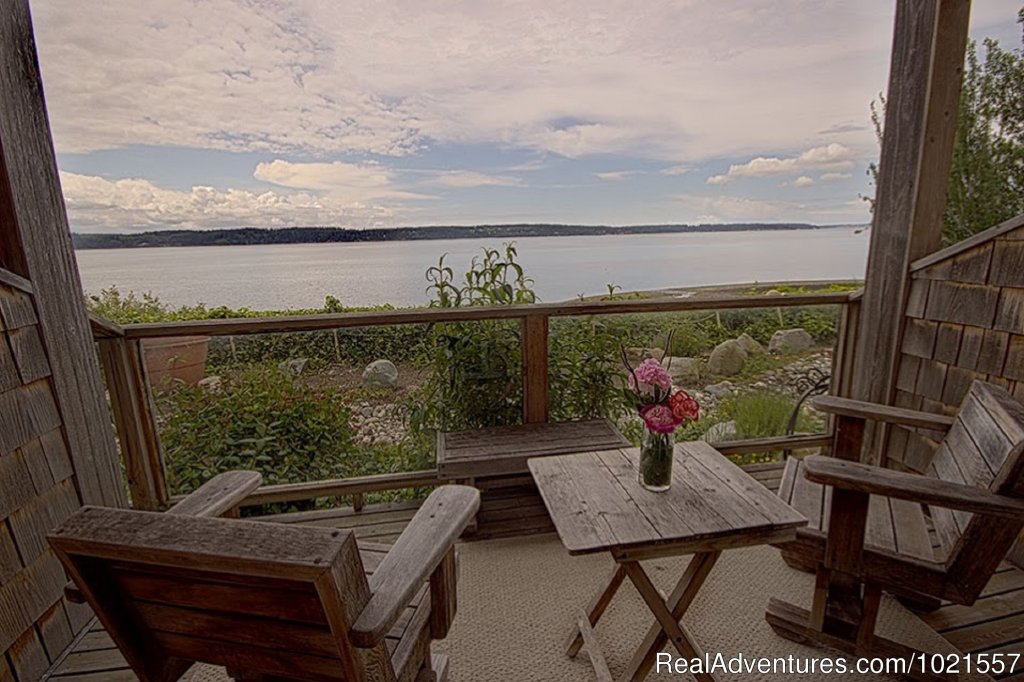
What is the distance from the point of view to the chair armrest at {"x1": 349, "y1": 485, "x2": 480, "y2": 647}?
89 cm

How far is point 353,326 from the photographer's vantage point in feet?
8.32

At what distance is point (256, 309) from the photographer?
2.90 metres

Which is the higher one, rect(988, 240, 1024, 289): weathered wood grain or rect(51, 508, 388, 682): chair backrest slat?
rect(988, 240, 1024, 289): weathered wood grain

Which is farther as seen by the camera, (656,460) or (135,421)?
(135,421)

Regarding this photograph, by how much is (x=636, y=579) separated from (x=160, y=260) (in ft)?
10.5

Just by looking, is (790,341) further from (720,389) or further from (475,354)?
(475,354)

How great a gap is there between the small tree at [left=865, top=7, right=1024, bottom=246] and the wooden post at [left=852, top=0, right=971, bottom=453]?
262 mm

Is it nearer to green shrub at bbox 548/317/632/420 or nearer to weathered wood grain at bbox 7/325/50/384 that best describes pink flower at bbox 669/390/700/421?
green shrub at bbox 548/317/632/420

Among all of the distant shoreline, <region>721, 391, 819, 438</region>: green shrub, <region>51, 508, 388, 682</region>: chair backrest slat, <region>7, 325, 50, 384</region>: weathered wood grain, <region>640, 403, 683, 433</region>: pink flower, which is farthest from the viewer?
the distant shoreline

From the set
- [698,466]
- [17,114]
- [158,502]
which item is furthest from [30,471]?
[698,466]

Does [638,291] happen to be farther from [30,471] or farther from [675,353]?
[30,471]

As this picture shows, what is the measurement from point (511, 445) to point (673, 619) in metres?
1.15

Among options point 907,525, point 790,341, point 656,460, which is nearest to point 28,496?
point 656,460

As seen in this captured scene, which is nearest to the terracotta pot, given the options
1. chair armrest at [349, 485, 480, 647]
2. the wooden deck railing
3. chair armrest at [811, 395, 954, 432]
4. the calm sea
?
the wooden deck railing
